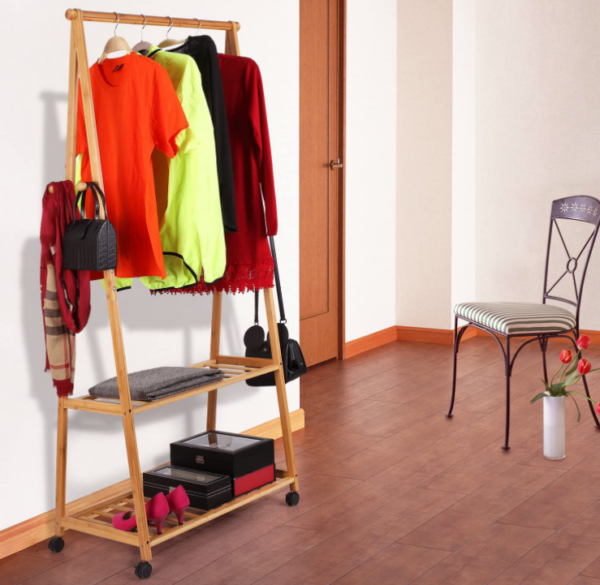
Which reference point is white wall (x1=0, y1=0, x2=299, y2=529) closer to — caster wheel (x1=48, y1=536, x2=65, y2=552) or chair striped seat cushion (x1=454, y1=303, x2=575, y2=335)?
caster wheel (x1=48, y1=536, x2=65, y2=552)

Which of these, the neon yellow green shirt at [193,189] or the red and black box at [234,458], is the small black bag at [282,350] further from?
the neon yellow green shirt at [193,189]

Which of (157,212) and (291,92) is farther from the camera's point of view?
(291,92)

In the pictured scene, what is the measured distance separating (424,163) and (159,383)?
11.3 feet

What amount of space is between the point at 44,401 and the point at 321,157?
279 cm

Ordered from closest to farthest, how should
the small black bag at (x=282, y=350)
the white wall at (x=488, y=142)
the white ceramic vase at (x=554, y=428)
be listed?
the small black bag at (x=282, y=350) < the white ceramic vase at (x=554, y=428) < the white wall at (x=488, y=142)

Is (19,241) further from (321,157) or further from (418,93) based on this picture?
(418,93)

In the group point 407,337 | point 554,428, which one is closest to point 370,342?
point 407,337

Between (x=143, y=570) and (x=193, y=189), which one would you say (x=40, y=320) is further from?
(x=143, y=570)

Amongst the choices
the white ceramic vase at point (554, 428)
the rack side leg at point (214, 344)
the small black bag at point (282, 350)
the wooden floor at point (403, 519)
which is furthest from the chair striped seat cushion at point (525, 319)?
the rack side leg at point (214, 344)

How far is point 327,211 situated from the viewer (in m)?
4.98

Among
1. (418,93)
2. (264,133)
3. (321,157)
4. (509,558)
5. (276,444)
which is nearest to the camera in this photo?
(509,558)

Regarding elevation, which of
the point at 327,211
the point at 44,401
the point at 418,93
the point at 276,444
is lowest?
the point at 276,444

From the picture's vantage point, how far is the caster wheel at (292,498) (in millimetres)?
2764

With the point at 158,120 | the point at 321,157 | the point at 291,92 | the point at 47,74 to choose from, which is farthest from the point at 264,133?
the point at 321,157
